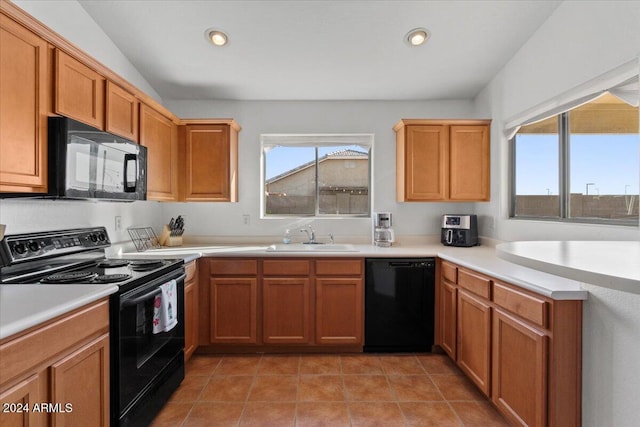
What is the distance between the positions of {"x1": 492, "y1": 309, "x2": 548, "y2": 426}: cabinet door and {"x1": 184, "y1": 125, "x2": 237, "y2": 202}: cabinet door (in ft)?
7.97

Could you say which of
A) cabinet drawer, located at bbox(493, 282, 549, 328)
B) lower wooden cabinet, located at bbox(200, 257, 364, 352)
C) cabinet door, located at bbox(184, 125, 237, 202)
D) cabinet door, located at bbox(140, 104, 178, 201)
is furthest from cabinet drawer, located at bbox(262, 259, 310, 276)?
cabinet drawer, located at bbox(493, 282, 549, 328)

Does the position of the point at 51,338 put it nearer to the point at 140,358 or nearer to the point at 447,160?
the point at 140,358

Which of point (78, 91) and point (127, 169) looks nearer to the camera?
point (78, 91)

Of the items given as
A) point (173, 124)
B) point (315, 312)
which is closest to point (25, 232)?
point (173, 124)

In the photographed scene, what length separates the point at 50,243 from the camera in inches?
74.7

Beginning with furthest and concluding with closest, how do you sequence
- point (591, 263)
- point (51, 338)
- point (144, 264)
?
1. point (144, 264)
2. point (51, 338)
3. point (591, 263)

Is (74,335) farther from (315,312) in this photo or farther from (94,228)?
(315,312)

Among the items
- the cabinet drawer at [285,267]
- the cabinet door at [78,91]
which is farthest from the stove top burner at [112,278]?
the cabinet drawer at [285,267]

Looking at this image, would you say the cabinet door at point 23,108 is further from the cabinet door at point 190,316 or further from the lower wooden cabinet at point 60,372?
the cabinet door at point 190,316

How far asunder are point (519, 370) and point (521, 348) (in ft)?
0.40

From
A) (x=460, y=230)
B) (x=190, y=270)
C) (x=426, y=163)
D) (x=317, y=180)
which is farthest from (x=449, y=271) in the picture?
(x=190, y=270)

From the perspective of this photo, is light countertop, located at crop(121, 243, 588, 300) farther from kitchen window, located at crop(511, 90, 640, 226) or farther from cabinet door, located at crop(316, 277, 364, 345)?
kitchen window, located at crop(511, 90, 640, 226)

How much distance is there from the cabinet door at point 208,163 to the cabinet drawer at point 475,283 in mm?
2116

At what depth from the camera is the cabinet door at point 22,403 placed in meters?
1.00
